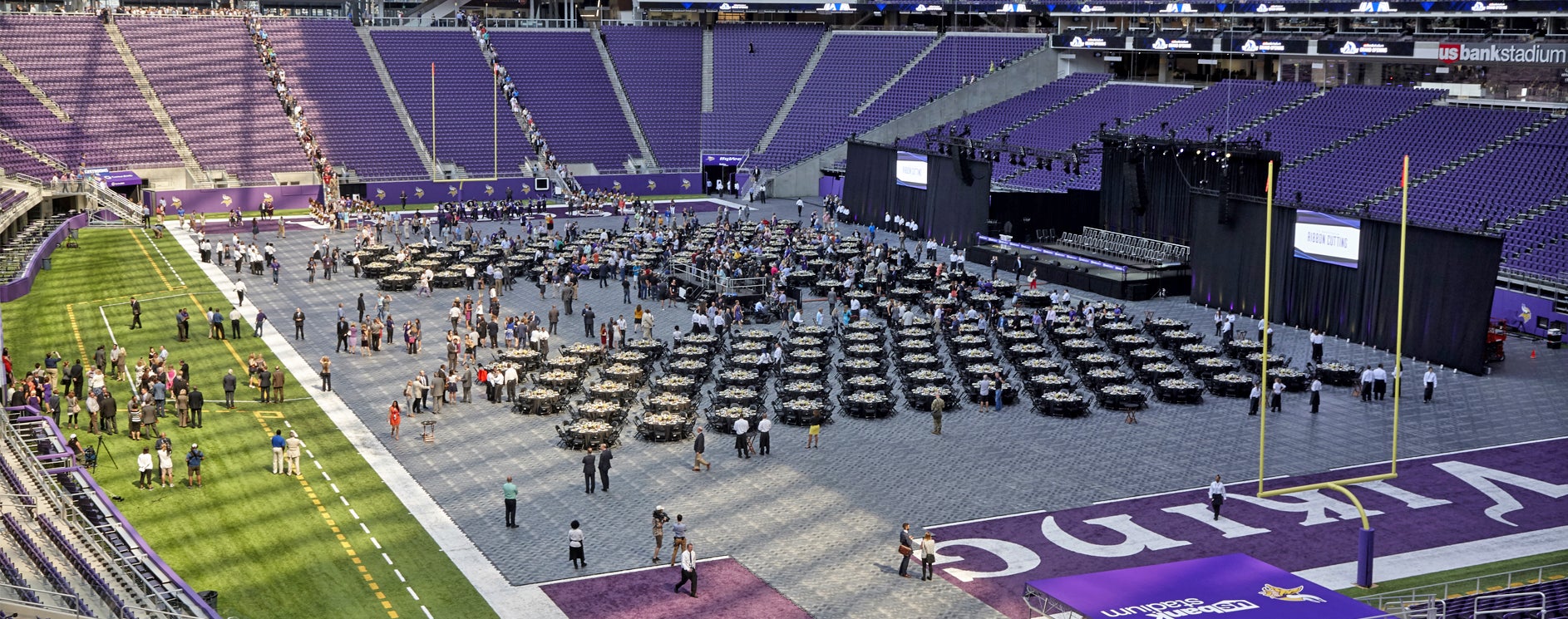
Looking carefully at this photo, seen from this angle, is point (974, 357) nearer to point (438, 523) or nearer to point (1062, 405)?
point (1062, 405)

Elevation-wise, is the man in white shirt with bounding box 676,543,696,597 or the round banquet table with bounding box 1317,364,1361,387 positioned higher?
the round banquet table with bounding box 1317,364,1361,387

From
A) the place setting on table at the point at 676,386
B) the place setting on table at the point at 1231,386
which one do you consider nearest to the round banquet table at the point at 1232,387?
the place setting on table at the point at 1231,386

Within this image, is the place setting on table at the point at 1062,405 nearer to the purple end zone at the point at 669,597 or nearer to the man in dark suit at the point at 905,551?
the man in dark suit at the point at 905,551

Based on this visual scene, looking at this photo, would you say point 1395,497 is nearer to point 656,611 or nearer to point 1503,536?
point 1503,536

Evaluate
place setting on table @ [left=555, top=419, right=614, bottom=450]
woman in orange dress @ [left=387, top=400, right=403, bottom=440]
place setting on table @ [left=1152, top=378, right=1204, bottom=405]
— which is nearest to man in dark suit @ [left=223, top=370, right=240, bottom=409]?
woman in orange dress @ [left=387, top=400, right=403, bottom=440]

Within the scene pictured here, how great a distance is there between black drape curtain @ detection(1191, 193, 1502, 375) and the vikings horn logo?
21619 mm

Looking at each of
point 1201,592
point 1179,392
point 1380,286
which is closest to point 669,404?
point 1179,392

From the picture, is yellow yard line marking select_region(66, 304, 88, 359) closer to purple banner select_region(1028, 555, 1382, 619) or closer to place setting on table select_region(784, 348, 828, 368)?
place setting on table select_region(784, 348, 828, 368)

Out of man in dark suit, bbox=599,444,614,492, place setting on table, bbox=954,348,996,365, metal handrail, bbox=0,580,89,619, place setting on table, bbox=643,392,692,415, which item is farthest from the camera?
place setting on table, bbox=954,348,996,365

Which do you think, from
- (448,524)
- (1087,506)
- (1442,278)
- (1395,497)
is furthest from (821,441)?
(1442,278)

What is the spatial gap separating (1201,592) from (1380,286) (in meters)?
24.7

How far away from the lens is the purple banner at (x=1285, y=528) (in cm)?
2673

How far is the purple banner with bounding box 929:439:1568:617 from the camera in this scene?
87.7 ft

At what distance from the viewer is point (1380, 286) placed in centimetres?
4394
